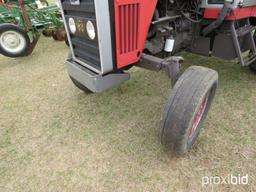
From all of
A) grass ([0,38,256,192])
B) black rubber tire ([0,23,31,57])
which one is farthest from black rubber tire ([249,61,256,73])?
black rubber tire ([0,23,31,57])

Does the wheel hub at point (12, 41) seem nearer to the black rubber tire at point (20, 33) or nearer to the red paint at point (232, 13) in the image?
the black rubber tire at point (20, 33)

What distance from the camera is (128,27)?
179 centimetres

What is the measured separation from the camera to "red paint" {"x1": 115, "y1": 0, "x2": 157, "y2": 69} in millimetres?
1688

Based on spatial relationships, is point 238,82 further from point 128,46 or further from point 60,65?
point 60,65

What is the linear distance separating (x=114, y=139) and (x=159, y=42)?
112 cm

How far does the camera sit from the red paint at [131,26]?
5.54ft

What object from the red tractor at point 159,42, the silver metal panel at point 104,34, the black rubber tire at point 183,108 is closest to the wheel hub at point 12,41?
the red tractor at point 159,42

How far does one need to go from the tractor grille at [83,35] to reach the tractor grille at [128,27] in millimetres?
219

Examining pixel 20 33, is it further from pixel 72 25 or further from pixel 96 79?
pixel 96 79

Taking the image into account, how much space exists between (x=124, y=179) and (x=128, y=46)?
1.14 meters

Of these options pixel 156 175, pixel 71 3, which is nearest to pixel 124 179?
pixel 156 175

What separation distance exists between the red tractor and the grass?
0.89 ft

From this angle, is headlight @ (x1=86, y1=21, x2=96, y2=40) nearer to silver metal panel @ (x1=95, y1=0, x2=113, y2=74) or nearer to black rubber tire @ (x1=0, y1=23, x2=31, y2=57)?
silver metal panel @ (x1=95, y1=0, x2=113, y2=74)

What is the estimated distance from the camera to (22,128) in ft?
8.14
